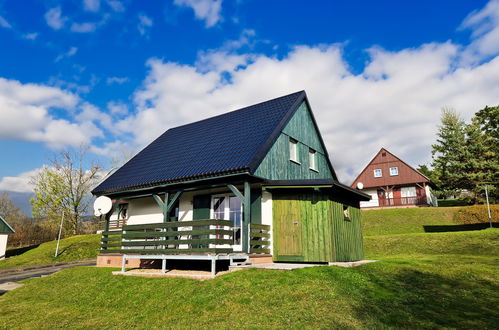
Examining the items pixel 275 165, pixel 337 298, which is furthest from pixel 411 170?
pixel 337 298

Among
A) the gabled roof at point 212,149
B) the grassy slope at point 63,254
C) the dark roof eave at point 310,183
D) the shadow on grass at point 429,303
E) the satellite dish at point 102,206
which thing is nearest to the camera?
the shadow on grass at point 429,303

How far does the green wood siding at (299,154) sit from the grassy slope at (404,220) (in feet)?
39.8

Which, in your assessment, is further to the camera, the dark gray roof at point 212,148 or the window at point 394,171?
the window at point 394,171

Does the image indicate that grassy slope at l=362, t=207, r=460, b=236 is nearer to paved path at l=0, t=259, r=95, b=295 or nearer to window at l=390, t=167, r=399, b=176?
window at l=390, t=167, r=399, b=176

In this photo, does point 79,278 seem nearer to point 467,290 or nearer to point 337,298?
point 337,298

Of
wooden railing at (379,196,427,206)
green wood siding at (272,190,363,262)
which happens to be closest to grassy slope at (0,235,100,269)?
green wood siding at (272,190,363,262)

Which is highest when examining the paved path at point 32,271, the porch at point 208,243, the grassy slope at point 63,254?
the porch at point 208,243

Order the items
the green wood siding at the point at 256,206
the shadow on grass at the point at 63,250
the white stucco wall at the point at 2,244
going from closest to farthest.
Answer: the green wood siding at the point at 256,206
the shadow on grass at the point at 63,250
the white stucco wall at the point at 2,244

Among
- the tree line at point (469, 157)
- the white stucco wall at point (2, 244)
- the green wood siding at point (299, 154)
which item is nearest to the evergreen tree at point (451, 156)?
the tree line at point (469, 157)

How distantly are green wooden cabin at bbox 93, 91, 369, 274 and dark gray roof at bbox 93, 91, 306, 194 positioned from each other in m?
0.07

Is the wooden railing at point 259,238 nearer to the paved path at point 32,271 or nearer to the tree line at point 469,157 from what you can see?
the paved path at point 32,271

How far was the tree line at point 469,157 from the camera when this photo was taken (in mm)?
33219

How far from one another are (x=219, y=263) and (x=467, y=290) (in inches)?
329

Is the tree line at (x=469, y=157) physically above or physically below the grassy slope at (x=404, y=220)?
above
